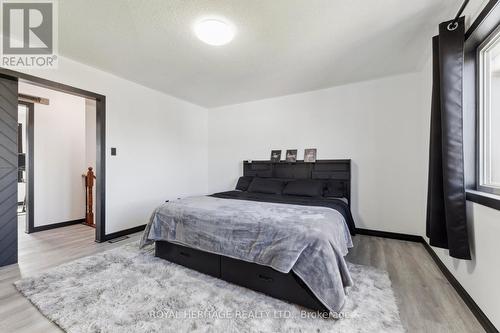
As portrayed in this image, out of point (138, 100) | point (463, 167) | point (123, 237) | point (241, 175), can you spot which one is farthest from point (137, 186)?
point (463, 167)

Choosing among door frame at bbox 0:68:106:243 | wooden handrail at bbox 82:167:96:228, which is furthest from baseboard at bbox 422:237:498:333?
wooden handrail at bbox 82:167:96:228

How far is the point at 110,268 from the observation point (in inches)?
89.6

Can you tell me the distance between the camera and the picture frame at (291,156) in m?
4.06

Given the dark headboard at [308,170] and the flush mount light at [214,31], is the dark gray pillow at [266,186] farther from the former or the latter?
the flush mount light at [214,31]

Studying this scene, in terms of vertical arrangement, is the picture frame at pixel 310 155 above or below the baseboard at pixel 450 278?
above

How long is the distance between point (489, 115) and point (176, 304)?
2911 millimetres

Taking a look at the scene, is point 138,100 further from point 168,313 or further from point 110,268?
point 168,313

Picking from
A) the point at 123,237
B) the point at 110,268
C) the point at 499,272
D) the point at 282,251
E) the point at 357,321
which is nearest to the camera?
the point at 499,272

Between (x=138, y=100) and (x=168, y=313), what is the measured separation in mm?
3313

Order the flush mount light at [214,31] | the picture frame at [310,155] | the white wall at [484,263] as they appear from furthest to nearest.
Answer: the picture frame at [310,155] → the flush mount light at [214,31] → the white wall at [484,263]

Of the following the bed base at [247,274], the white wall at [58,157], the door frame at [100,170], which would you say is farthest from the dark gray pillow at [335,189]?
the white wall at [58,157]

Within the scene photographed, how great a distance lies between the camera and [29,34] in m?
2.31

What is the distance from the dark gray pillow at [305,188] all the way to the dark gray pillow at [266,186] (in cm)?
13

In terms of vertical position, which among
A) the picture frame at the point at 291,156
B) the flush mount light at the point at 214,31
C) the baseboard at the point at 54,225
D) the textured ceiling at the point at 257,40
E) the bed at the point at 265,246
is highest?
the textured ceiling at the point at 257,40
